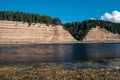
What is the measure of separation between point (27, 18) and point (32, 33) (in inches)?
445

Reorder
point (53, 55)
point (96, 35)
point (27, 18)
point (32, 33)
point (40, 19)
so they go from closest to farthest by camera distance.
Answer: point (53, 55) < point (32, 33) < point (27, 18) < point (40, 19) < point (96, 35)

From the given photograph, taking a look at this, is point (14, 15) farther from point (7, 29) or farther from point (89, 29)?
point (89, 29)

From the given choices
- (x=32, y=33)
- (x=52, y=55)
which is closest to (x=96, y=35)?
(x=32, y=33)

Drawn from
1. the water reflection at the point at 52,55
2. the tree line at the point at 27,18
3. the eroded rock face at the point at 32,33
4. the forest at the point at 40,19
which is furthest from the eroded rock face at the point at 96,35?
the water reflection at the point at 52,55

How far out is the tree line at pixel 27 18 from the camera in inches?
5752

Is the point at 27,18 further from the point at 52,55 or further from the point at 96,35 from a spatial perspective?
the point at 52,55

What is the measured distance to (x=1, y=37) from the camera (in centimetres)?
13450

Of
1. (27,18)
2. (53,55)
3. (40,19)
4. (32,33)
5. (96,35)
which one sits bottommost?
(53,55)

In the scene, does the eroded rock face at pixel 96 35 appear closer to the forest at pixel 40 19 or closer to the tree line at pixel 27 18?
the forest at pixel 40 19

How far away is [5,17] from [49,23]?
3124 cm

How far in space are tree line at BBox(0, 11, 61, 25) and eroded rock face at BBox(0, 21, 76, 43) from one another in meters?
3.34

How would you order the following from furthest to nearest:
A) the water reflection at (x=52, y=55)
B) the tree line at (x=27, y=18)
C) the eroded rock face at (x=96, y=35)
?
the eroded rock face at (x=96, y=35) → the tree line at (x=27, y=18) → the water reflection at (x=52, y=55)

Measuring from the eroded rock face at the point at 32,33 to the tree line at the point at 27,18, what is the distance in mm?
3340

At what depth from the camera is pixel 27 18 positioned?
156 m
